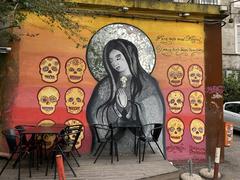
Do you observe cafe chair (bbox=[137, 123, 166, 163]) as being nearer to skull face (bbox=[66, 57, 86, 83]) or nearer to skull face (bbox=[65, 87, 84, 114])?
skull face (bbox=[65, 87, 84, 114])

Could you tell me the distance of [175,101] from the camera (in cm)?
1130

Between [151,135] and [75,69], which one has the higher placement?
[75,69]

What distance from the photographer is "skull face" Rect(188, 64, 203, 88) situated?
37.8 ft

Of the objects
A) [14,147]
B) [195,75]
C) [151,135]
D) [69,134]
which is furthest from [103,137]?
[195,75]

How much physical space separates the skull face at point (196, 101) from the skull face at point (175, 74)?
1.62 feet

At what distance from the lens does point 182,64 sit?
11.5 metres

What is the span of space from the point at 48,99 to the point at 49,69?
0.70 metres

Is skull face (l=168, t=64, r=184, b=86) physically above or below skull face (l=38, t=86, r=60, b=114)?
above

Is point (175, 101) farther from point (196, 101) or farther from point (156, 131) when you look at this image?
point (156, 131)

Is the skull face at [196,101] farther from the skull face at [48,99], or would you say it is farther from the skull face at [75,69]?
the skull face at [48,99]

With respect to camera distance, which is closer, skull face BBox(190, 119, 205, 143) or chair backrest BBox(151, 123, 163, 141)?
chair backrest BBox(151, 123, 163, 141)

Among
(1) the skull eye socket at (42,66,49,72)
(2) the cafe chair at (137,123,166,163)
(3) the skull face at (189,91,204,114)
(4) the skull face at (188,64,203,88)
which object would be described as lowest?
(2) the cafe chair at (137,123,166,163)

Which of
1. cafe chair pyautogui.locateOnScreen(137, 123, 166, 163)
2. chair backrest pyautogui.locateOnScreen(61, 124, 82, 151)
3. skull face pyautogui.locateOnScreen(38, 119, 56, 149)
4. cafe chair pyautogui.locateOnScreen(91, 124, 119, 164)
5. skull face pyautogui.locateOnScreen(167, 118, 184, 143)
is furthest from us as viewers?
skull face pyautogui.locateOnScreen(167, 118, 184, 143)

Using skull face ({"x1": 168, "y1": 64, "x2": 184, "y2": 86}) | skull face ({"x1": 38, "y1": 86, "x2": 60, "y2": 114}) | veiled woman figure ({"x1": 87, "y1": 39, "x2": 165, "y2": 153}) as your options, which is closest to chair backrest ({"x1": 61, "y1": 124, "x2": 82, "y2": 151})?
skull face ({"x1": 38, "y1": 86, "x2": 60, "y2": 114})
